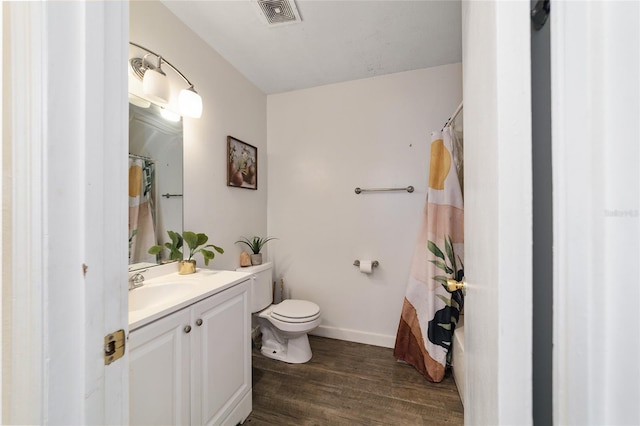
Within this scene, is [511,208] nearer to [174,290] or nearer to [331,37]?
[174,290]

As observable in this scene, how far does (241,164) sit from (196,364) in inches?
59.6

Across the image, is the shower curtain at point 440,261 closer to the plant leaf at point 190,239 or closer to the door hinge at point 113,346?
Answer: the plant leaf at point 190,239

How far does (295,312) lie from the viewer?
194 centimetres

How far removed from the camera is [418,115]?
7.05 ft

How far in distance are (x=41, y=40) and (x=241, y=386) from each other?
1.61 m

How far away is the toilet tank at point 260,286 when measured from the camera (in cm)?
199

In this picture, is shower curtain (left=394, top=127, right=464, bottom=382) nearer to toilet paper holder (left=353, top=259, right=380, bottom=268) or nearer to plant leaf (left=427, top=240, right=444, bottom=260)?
plant leaf (left=427, top=240, right=444, bottom=260)

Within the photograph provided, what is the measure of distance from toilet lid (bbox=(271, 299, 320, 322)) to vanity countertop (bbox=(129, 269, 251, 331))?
2.00 feet

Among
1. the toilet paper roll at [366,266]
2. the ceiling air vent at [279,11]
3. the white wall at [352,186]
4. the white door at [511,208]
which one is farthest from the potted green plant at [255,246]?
the white door at [511,208]

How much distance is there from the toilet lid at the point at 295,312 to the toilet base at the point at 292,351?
21 cm

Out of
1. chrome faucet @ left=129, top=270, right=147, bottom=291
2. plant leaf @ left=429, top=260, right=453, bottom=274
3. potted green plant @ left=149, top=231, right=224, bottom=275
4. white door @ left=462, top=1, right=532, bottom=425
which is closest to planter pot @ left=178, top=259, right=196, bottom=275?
potted green plant @ left=149, top=231, right=224, bottom=275

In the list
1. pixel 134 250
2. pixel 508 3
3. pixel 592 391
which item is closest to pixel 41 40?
pixel 508 3

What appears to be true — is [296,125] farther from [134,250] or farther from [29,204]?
[29,204]

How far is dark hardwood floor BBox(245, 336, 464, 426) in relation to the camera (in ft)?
4.70
